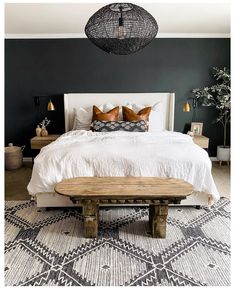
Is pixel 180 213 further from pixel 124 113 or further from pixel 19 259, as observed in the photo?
pixel 124 113

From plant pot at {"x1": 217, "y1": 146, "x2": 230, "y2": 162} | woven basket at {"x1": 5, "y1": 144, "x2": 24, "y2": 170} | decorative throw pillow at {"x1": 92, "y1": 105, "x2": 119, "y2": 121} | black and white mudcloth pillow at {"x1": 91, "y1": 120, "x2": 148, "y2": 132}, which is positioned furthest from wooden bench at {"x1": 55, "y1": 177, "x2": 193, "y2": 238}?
plant pot at {"x1": 217, "y1": 146, "x2": 230, "y2": 162}

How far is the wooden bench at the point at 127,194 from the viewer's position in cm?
212

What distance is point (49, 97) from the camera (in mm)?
4762

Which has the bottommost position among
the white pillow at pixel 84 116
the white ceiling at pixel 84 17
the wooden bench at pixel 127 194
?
the wooden bench at pixel 127 194

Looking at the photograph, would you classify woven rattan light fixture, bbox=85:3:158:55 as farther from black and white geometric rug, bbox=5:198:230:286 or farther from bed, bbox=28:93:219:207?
black and white geometric rug, bbox=5:198:230:286

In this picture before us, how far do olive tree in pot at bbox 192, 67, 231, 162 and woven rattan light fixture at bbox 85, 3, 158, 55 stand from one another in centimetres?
278

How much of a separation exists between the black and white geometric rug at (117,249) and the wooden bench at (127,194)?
0.19 metres

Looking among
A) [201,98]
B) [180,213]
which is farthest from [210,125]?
[180,213]

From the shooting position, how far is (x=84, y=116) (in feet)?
14.4

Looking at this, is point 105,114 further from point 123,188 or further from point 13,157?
point 123,188

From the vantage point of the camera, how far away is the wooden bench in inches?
83.5

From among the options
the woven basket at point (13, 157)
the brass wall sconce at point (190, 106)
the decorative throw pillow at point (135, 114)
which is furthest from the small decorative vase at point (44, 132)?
the brass wall sconce at point (190, 106)

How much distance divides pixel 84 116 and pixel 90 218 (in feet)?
7.96

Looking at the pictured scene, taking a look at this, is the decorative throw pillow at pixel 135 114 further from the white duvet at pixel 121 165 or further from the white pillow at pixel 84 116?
the white duvet at pixel 121 165
